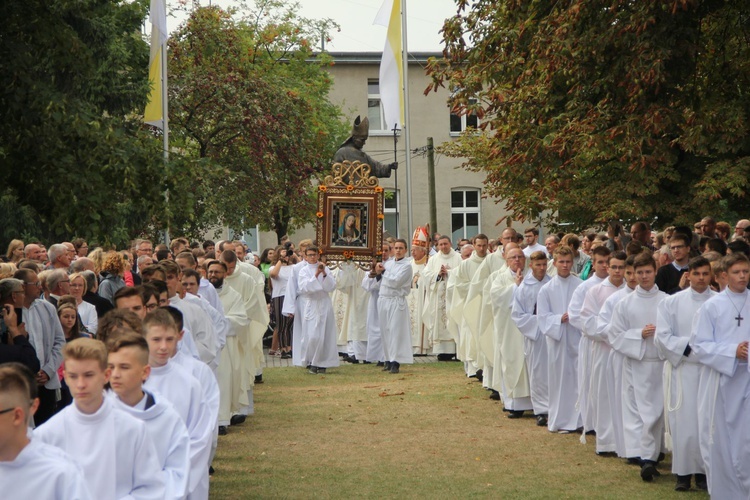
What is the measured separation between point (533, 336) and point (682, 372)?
3981 millimetres

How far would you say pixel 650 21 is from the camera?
11.6 m

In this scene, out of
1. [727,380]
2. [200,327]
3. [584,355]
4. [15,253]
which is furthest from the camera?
[15,253]

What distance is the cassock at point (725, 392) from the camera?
9070 millimetres

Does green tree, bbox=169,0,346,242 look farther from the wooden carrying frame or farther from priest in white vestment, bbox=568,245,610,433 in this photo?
priest in white vestment, bbox=568,245,610,433

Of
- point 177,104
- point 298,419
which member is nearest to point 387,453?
point 298,419

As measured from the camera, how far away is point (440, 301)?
851 inches

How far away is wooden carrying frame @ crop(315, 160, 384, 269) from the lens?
18.6m

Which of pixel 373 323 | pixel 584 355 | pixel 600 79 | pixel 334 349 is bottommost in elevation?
pixel 334 349

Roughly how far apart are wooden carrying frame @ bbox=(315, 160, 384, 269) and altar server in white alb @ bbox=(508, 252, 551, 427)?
4968 mm

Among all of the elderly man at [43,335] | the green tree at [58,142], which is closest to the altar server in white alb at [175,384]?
the elderly man at [43,335]

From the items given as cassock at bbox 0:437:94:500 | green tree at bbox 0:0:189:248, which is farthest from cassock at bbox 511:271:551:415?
cassock at bbox 0:437:94:500

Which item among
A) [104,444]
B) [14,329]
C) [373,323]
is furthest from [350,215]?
[104,444]

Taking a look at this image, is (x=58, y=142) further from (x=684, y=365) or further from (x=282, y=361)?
(x=282, y=361)

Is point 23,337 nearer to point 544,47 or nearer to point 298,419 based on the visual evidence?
point 298,419
